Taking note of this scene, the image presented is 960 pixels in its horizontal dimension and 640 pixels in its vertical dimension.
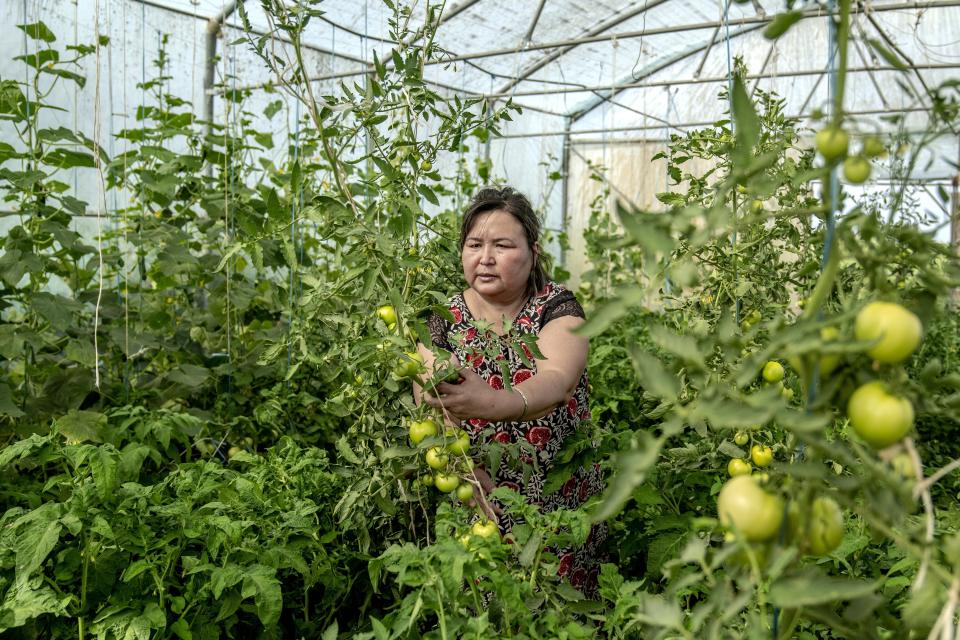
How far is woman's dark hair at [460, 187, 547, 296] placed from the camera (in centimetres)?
A: 191

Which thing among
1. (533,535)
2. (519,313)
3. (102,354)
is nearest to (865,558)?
(533,535)

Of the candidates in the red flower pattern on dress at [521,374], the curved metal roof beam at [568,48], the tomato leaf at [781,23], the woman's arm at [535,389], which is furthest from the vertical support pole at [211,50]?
the tomato leaf at [781,23]

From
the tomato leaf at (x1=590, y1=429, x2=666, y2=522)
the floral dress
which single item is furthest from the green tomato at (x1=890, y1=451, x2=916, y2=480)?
the floral dress

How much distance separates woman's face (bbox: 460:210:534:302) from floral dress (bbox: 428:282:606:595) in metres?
0.10

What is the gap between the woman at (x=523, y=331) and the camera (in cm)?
176

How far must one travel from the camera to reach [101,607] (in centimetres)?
126

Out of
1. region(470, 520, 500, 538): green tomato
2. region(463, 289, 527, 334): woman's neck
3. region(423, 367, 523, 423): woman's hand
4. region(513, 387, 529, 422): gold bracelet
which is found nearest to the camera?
region(470, 520, 500, 538): green tomato

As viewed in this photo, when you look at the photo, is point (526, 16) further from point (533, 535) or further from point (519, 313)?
point (533, 535)

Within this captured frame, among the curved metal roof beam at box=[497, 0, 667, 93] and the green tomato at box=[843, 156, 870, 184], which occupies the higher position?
the curved metal roof beam at box=[497, 0, 667, 93]

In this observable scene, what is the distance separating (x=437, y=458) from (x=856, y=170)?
800 mm

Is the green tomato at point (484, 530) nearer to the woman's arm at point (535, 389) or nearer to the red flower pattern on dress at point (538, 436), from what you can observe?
the woman's arm at point (535, 389)

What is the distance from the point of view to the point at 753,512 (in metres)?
0.56

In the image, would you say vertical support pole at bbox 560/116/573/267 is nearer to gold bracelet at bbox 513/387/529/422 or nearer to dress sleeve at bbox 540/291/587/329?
dress sleeve at bbox 540/291/587/329

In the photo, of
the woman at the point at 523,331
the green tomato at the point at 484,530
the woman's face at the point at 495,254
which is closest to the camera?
the green tomato at the point at 484,530
